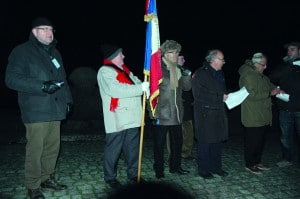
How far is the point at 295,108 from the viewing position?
20.7ft

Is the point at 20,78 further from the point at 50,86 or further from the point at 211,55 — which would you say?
the point at 211,55

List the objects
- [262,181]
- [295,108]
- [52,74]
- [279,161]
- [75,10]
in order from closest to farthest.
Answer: [52,74]
[262,181]
[295,108]
[279,161]
[75,10]

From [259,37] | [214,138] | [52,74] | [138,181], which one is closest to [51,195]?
[138,181]

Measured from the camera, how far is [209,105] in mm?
5695

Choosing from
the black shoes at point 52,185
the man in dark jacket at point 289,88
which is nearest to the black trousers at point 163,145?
the black shoes at point 52,185

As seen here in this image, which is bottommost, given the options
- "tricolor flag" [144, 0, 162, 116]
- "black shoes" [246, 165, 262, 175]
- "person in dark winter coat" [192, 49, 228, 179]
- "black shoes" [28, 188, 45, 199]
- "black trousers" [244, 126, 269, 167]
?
"black shoes" [28, 188, 45, 199]


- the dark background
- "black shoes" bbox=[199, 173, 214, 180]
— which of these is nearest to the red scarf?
"black shoes" bbox=[199, 173, 214, 180]

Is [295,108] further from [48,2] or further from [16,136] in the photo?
[48,2]

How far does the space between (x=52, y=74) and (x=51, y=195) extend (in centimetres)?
175

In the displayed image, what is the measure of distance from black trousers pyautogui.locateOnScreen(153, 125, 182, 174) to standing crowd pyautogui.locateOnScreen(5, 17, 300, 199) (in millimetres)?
17

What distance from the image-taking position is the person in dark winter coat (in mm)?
5688

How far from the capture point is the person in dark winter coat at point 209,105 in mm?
5688

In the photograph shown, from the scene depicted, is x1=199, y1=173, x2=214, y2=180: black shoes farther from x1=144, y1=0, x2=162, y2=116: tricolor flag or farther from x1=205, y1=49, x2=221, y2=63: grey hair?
x1=205, y1=49, x2=221, y2=63: grey hair

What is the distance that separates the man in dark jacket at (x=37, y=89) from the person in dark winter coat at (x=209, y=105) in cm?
220
